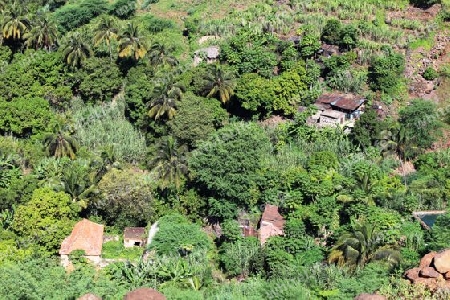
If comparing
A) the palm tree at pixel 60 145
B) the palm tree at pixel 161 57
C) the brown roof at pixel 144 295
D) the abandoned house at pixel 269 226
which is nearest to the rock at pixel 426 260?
the abandoned house at pixel 269 226

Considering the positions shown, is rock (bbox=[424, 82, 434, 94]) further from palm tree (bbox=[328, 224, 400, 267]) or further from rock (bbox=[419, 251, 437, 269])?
rock (bbox=[419, 251, 437, 269])

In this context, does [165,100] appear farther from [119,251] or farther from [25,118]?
[119,251]

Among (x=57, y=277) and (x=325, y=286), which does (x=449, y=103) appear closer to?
(x=325, y=286)

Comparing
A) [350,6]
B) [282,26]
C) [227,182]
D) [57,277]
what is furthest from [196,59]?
[57,277]

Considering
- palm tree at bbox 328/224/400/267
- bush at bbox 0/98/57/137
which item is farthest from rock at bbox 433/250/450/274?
bush at bbox 0/98/57/137

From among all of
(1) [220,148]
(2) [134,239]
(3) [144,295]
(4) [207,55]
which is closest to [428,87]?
(4) [207,55]
